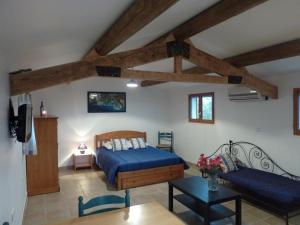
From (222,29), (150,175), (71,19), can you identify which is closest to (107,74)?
(71,19)

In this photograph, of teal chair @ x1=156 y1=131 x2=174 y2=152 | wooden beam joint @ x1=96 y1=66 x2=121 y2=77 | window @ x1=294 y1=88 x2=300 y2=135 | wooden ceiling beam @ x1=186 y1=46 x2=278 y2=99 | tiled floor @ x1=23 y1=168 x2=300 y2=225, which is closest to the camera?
wooden beam joint @ x1=96 y1=66 x2=121 y2=77

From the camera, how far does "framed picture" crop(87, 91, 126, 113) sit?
648 cm

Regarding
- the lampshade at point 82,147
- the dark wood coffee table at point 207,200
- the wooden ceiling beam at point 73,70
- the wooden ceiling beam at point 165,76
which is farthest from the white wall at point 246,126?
the lampshade at point 82,147

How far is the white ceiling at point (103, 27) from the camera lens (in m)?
1.89

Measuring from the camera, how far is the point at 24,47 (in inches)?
105

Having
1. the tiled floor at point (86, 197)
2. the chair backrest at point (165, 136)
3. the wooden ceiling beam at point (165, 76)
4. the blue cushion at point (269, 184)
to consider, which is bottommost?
the tiled floor at point (86, 197)

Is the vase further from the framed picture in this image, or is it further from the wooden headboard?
the framed picture

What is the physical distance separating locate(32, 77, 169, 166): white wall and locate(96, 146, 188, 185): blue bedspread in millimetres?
917

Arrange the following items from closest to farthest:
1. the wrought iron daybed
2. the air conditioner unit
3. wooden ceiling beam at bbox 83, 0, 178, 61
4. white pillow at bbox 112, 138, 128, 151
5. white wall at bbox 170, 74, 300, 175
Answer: wooden ceiling beam at bbox 83, 0, 178, 61
the wrought iron daybed
white wall at bbox 170, 74, 300, 175
the air conditioner unit
white pillow at bbox 112, 138, 128, 151

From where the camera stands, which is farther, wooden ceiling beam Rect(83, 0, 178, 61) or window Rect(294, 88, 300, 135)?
window Rect(294, 88, 300, 135)

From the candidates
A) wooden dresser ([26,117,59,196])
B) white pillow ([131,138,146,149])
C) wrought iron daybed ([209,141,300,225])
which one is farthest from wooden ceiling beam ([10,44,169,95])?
white pillow ([131,138,146,149])

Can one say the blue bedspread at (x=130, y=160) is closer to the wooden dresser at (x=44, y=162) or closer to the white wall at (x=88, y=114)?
the white wall at (x=88, y=114)

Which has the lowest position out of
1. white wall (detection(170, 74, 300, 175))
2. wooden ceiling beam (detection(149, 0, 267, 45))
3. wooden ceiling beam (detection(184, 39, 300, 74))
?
white wall (detection(170, 74, 300, 175))

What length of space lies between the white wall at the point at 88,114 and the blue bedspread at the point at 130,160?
3.01 feet
